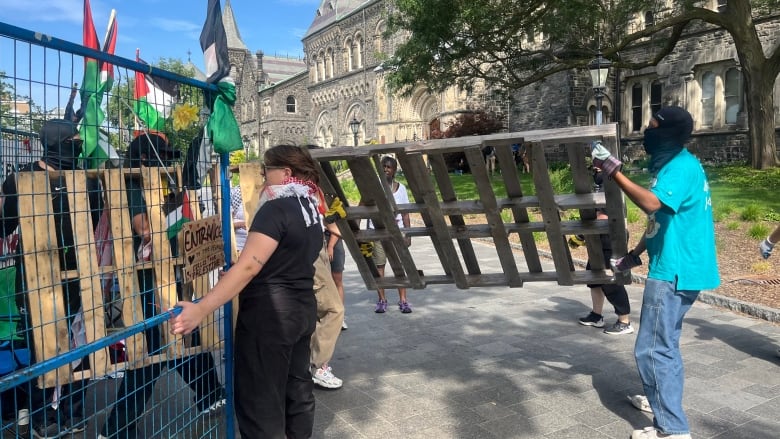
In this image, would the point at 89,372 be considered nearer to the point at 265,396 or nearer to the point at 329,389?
the point at 265,396

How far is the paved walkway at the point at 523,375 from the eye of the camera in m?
4.03

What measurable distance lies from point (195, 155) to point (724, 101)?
965 inches

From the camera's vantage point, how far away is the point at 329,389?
15.6 ft

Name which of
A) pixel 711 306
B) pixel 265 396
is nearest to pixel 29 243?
pixel 265 396

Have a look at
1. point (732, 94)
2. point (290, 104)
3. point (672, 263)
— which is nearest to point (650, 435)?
point (672, 263)

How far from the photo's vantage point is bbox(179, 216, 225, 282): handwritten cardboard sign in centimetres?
299

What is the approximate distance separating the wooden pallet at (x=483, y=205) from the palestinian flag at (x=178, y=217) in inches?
32.0

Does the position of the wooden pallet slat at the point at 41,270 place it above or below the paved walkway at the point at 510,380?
above

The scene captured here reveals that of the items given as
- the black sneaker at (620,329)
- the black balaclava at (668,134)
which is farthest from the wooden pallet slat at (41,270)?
the black sneaker at (620,329)

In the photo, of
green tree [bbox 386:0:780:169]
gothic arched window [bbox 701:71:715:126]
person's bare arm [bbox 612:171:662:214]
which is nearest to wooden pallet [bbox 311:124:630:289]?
person's bare arm [bbox 612:171:662:214]

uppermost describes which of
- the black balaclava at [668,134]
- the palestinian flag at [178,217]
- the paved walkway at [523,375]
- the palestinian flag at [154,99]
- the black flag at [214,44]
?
the black flag at [214,44]

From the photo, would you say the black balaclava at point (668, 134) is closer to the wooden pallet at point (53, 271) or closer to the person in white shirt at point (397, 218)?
the person in white shirt at point (397, 218)

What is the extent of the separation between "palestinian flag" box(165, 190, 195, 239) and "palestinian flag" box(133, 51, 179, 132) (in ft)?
1.30

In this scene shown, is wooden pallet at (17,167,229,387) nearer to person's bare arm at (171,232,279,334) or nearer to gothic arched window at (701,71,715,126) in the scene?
person's bare arm at (171,232,279,334)
